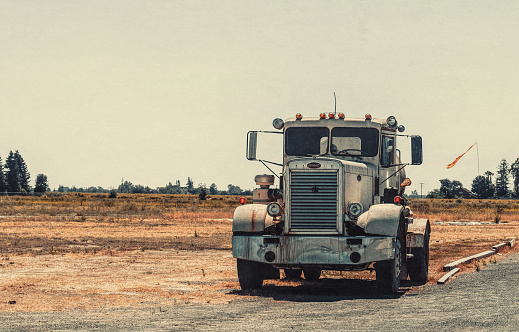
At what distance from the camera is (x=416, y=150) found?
1577 cm

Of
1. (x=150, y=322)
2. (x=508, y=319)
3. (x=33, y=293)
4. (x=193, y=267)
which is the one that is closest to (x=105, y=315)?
(x=150, y=322)

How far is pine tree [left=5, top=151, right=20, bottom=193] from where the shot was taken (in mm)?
149625

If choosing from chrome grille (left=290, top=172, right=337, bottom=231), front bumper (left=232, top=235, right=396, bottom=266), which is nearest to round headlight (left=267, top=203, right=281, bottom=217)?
chrome grille (left=290, top=172, right=337, bottom=231)

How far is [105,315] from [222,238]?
880 inches

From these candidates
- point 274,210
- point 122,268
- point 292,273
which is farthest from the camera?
point 122,268

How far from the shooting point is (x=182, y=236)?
35.5 metres

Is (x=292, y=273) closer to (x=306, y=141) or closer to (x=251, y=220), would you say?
(x=306, y=141)

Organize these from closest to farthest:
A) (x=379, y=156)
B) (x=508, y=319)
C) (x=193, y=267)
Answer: (x=508, y=319) < (x=379, y=156) < (x=193, y=267)

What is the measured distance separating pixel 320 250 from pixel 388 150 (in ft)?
12.0

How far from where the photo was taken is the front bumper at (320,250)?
14.0 meters

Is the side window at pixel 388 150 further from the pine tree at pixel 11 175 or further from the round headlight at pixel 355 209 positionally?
the pine tree at pixel 11 175

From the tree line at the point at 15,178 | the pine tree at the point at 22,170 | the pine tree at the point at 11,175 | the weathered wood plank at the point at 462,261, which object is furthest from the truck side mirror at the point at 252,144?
the pine tree at the point at 22,170

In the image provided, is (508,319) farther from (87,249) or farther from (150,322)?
(87,249)

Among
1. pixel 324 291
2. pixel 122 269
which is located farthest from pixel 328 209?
pixel 122 269
